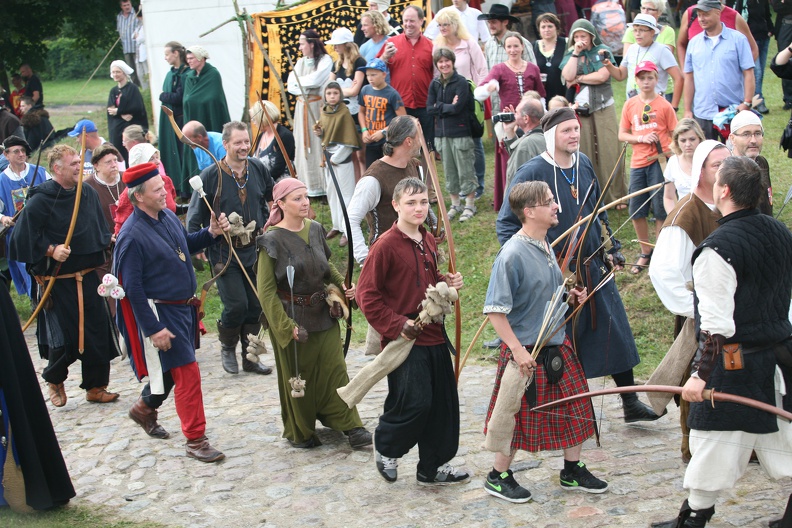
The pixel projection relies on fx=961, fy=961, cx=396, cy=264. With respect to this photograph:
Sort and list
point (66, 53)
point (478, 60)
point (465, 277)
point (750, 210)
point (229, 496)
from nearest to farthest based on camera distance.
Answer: point (750, 210) < point (229, 496) < point (465, 277) < point (478, 60) < point (66, 53)

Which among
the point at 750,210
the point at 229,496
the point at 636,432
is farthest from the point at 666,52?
the point at 229,496

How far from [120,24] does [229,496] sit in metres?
15.5

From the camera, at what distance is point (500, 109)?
34.9 ft

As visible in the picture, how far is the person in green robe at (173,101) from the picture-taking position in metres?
12.6

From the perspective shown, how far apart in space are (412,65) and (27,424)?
23.7 feet

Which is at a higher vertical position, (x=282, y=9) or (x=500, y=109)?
(x=282, y=9)

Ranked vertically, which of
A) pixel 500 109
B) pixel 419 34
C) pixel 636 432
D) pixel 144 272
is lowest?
pixel 636 432

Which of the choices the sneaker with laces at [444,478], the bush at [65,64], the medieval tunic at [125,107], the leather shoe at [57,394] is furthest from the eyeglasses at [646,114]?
the bush at [65,64]

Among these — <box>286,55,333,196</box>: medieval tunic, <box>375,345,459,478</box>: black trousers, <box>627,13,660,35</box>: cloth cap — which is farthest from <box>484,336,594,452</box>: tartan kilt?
<box>286,55,333,196</box>: medieval tunic

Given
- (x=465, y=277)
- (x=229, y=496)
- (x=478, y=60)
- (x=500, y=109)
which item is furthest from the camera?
(x=478, y=60)

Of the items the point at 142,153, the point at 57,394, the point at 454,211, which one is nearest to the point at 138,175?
the point at 142,153

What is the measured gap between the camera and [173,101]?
12.8m

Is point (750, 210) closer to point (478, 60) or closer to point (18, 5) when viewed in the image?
point (478, 60)

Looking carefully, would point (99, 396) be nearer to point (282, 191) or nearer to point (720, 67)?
point (282, 191)
